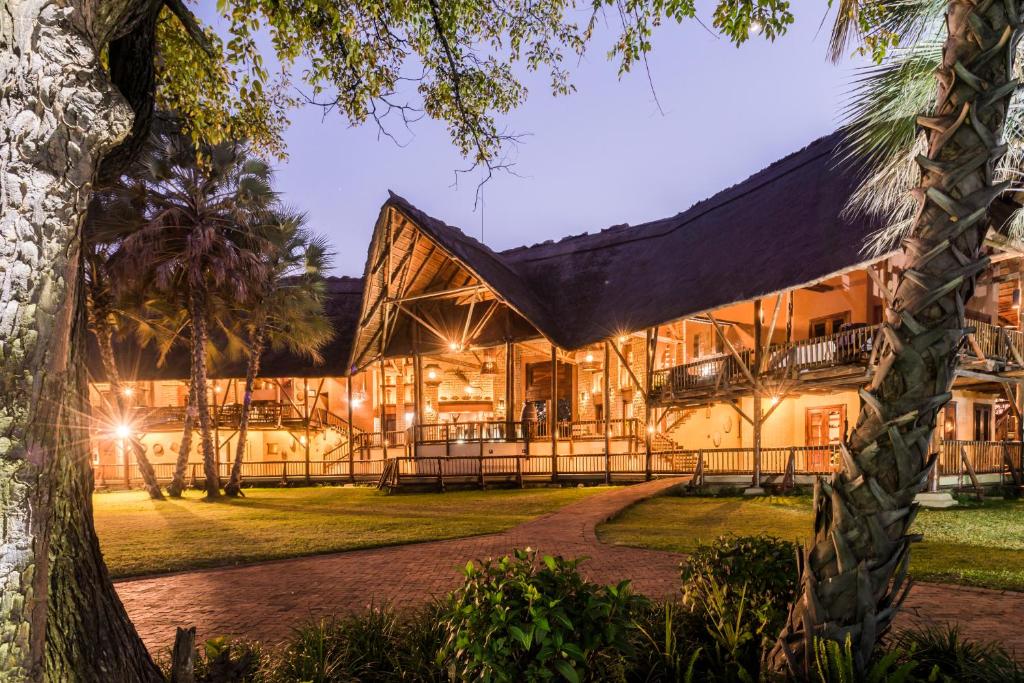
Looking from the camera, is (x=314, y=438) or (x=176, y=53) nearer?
(x=176, y=53)

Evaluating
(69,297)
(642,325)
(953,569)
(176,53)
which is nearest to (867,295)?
(642,325)

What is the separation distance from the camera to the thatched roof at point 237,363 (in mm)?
31359

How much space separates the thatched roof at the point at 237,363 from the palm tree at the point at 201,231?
1050 centimetres

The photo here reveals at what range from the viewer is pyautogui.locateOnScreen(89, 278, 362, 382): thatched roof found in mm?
31359

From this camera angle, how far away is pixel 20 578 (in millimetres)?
2188

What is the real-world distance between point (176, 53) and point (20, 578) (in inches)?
224

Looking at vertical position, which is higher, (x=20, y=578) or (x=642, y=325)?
(x=642, y=325)

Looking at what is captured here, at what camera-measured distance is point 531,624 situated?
3162 mm

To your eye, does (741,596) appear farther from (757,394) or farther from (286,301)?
(286,301)

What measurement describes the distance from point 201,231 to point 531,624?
19.6 metres

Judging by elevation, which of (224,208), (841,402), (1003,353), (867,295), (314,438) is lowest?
(314,438)

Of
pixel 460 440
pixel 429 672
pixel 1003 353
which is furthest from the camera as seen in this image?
pixel 460 440

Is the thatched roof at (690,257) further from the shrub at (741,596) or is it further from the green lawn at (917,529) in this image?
the shrub at (741,596)

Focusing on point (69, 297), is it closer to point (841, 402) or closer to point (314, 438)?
point (841, 402)
